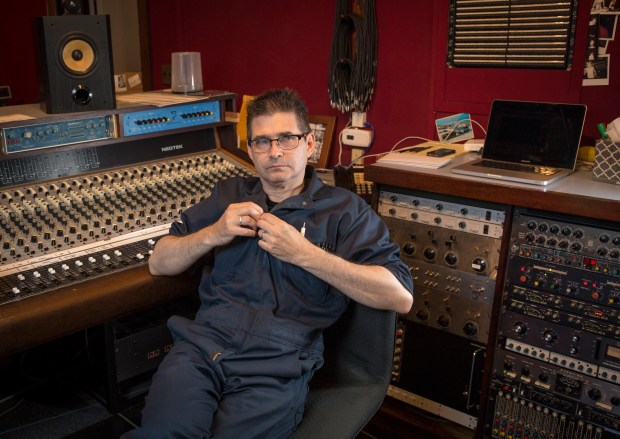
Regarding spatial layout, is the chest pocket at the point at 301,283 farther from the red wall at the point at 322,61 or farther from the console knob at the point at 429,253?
the red wall at the point at 322,61

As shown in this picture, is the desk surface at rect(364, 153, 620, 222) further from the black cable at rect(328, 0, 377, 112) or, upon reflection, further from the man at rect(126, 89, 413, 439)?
the black cable at rect(328, 0, 377, 112)

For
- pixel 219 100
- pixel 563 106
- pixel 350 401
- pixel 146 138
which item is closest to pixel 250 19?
pixel 219 100

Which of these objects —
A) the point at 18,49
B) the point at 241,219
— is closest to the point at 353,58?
the point at 241,219

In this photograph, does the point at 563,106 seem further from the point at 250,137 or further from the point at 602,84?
the point at 250,137

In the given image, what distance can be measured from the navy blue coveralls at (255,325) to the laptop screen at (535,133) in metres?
0.80

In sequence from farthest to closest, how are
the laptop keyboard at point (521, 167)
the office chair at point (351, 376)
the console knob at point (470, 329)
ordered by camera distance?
the console knob at point (470, 329)
the laptop keyboard at point (521, 167)
the office chair at point (351, 376)

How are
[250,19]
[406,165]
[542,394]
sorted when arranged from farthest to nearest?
[250,19]
[406,165]
[542,394]

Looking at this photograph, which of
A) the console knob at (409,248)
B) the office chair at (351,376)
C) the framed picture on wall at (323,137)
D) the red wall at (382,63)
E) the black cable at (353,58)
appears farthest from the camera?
the framed picture on wall at (323,137)

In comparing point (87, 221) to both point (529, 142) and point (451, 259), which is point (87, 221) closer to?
point (451, 259)

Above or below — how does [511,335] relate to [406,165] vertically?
below

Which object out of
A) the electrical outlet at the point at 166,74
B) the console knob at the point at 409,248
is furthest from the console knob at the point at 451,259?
the electrical outlet at the point at 166,74

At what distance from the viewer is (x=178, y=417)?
54.2 inches

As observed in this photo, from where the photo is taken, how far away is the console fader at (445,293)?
2.18m

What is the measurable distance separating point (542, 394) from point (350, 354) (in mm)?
802
